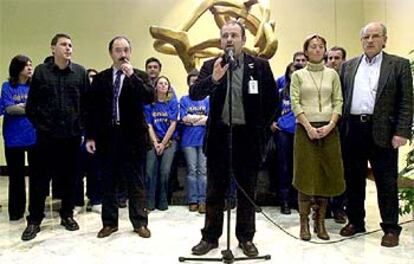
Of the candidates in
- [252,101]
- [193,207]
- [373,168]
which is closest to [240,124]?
[252,101]

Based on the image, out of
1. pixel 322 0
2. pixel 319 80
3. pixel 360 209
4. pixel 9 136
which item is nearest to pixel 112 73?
pixel 9 136

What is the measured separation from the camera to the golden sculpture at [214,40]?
218 inches

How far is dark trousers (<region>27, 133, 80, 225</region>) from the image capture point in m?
3.67

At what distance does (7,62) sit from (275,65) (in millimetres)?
3899

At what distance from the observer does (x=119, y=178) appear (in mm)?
3717

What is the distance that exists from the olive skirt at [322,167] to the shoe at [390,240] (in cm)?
43

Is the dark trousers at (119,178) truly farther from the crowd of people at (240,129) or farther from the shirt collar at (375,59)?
the shirt collar at (375,59)

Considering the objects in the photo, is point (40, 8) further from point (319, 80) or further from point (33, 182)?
point (319, 80)

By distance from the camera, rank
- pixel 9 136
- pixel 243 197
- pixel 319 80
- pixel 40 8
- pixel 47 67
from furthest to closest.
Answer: pixel 40 8 < pixel 9 136 < pixel 47 67 < pixel 319 80 < pixel 243 197

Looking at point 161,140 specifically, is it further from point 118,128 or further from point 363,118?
point 363,118

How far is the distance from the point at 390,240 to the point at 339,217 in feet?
2.42

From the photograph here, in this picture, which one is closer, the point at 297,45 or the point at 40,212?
the point at 40,212

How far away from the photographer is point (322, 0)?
708cm

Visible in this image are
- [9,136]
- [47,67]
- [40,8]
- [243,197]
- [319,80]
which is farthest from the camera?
[40,8]
